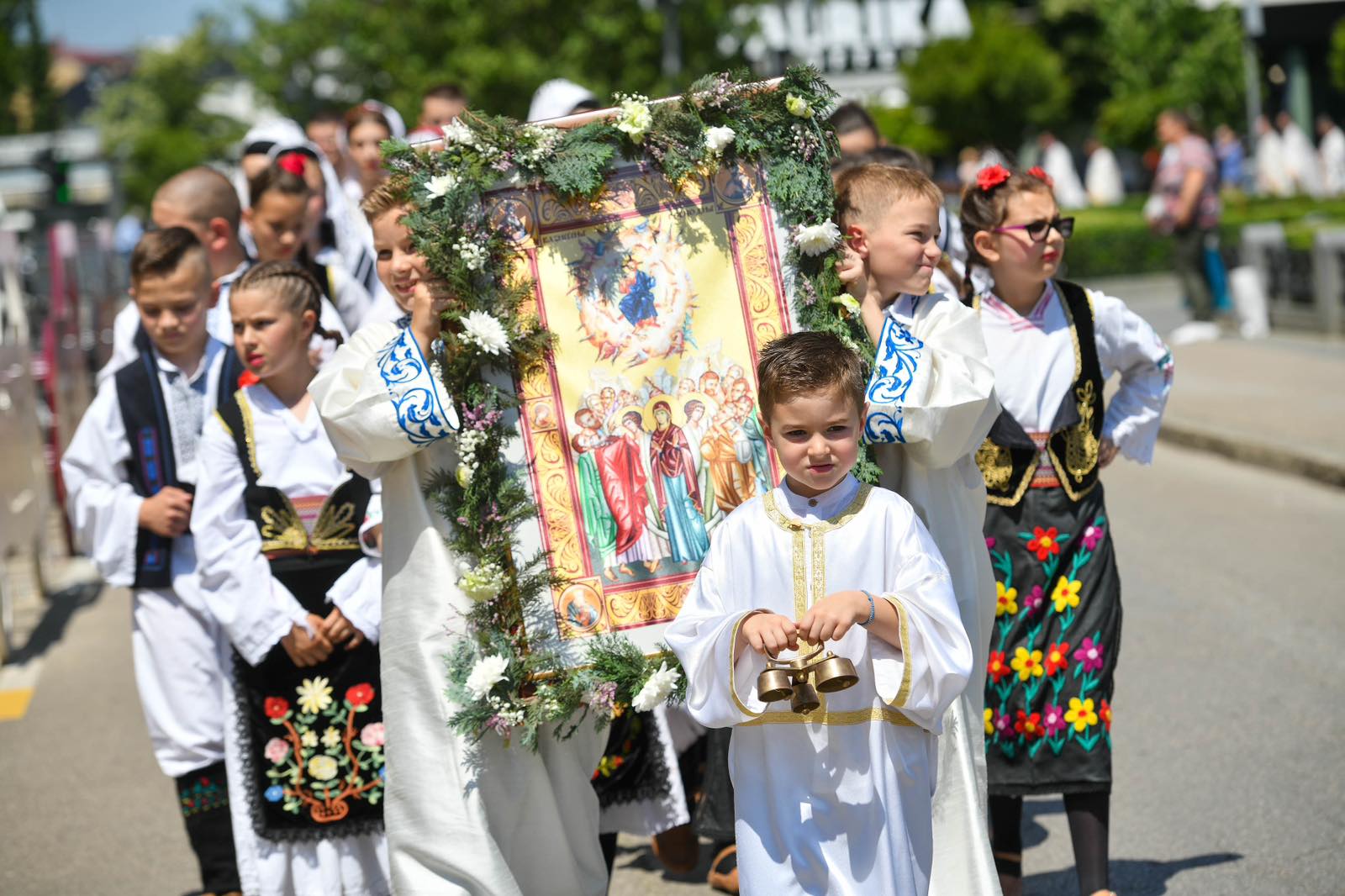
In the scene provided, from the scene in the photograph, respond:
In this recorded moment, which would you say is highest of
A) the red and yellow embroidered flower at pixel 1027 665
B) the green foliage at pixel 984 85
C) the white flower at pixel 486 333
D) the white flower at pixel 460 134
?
the green foliage at pixel 984 85

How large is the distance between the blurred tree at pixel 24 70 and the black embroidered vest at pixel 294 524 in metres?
67.8

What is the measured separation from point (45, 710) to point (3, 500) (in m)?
2.05

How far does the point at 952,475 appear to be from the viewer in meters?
4.21

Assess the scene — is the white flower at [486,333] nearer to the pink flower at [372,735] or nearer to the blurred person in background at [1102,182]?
the pink flower at [372,735]

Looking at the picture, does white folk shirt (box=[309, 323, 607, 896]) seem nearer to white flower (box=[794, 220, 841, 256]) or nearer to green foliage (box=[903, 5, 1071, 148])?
white flower (box=[794, 220, 841, 256])

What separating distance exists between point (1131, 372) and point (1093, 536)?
574 mm

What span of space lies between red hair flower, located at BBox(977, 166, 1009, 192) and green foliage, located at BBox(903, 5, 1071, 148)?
38181mm

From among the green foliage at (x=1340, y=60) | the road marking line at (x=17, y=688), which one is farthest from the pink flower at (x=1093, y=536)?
the green foliage at (x=1340, y=60)

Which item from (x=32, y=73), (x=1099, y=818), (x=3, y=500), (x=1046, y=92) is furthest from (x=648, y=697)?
(x=32, y=73)

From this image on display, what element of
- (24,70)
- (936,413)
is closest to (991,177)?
(936,413)

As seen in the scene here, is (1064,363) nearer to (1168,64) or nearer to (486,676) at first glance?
(486,676)

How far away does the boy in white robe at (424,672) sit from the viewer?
4.08 meters

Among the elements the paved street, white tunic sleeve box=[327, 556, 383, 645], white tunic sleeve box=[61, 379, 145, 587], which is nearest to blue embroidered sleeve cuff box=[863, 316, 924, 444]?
white tunic sleeve box=[327, 556, 383, 645]

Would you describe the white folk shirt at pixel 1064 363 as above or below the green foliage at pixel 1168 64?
below
